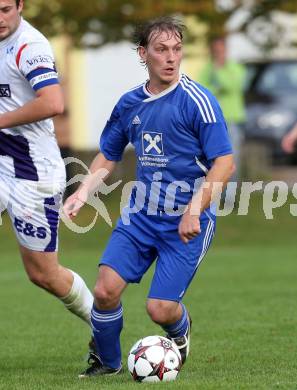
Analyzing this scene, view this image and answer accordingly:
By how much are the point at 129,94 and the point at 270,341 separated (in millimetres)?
2286

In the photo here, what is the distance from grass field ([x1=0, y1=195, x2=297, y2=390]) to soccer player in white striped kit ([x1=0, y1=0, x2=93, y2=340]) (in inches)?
22.6

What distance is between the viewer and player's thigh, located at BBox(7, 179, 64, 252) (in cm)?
817

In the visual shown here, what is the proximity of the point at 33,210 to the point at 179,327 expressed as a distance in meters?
1.25

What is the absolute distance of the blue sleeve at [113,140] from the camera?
25.7ft

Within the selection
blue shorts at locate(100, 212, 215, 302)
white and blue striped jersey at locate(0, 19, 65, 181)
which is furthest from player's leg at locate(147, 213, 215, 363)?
white and blue striped jersey at locate(0, 19, 65, 181)

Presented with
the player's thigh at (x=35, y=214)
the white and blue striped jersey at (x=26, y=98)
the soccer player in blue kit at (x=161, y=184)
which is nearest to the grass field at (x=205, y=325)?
the soccer player in blue kit at (x=161, y=184)

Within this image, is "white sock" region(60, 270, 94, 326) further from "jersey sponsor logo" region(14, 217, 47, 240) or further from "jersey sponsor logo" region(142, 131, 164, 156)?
"jersey sponsor logo" region(142, 131, 164, 156)

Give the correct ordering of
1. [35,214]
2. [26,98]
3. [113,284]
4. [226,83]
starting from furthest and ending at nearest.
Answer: [226,83] < [35,214] < [26,98] < [113,284]

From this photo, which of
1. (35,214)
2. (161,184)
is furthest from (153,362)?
(35,214)

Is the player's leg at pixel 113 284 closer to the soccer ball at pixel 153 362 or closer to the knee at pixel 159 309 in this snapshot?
the knee at pixel 159 309

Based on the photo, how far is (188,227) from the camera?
23.2ft

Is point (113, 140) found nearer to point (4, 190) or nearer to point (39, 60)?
point (39, 60)

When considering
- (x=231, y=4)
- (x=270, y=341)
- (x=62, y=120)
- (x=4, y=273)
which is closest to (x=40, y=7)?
(x=231, y=4)

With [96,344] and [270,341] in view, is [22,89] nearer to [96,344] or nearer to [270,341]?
[96,344]
